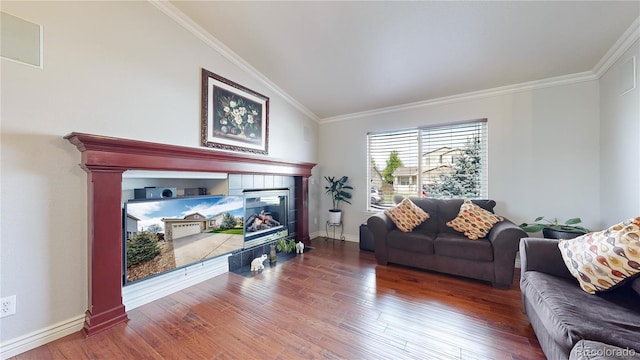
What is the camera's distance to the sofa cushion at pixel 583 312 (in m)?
1.12

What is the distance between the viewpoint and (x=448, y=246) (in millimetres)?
2684

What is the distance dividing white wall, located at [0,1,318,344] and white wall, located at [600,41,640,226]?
453 centimetres

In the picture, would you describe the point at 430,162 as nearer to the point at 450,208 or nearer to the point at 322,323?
the point at 450,208

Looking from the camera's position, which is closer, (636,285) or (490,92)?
(636,285)

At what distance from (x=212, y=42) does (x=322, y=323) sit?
325 cm

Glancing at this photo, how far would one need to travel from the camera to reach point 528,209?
3.06m

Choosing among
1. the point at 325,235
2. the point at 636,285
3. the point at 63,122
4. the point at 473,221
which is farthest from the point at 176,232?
the point at 636,285

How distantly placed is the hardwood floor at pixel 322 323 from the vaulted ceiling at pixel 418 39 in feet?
8.38

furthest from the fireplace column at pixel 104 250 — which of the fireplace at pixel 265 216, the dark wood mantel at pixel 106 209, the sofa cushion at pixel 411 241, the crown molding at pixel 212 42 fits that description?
the sofa cushion at pixel 411 241

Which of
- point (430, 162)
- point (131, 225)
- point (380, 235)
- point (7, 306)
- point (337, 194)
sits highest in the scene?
point (430, 162)

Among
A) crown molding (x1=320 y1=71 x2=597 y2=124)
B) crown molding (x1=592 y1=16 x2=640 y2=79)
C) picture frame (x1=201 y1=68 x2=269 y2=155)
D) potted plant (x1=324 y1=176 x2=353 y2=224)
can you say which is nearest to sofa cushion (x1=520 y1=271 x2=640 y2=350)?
crown molding (x1=592 y1=16 x2=640 y2=79)

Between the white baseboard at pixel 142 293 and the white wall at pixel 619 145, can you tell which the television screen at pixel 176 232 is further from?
the white wall at pixel 619 145

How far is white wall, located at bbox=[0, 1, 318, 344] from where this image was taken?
61.8 inches

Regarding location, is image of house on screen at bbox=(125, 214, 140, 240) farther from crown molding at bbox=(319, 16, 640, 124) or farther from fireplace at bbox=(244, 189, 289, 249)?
crown molding at bbox=(319, 16, 640, 124)
